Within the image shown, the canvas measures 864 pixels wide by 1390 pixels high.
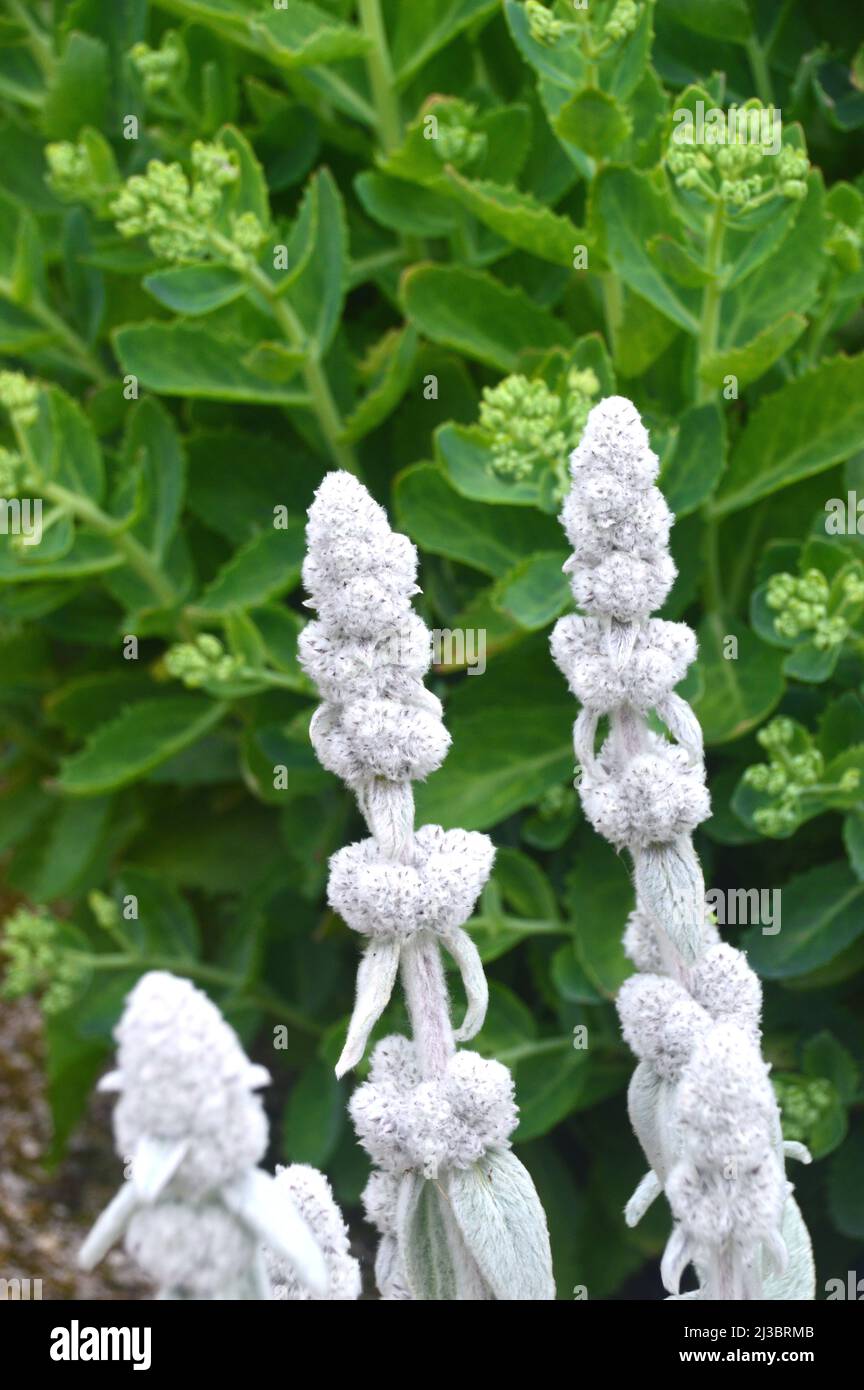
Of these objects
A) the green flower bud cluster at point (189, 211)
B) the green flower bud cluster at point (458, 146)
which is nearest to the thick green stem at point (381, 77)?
the green flower bud cluster at point (458, 146)

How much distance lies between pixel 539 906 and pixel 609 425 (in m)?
1.09

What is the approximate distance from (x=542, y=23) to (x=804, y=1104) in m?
1.02

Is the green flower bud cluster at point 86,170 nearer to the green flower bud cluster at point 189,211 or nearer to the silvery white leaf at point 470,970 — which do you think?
the green flower bud cluster at point 189,211

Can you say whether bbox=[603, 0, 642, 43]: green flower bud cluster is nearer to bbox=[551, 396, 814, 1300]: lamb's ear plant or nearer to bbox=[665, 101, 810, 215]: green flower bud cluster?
bbox=[665, 101, 810, 215]: green flower bud cluster

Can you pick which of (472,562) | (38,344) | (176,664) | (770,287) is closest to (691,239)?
(770,287)

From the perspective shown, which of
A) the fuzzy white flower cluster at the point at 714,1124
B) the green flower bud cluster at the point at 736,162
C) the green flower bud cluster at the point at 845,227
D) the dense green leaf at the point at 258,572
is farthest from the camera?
the dense green leaf at the point at 258,572

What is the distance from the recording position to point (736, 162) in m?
1.30

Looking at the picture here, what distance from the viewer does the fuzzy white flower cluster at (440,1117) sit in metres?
0.74

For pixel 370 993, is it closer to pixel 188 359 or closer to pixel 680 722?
pixel 680 722

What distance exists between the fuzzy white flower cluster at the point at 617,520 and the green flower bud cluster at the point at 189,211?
896 mm

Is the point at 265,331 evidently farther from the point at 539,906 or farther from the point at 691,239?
the point at 539,906

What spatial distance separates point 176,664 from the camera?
1.63 metres

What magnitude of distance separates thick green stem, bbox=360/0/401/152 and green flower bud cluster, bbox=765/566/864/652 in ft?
2.33

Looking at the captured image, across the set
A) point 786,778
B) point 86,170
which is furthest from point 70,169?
point 786,778
